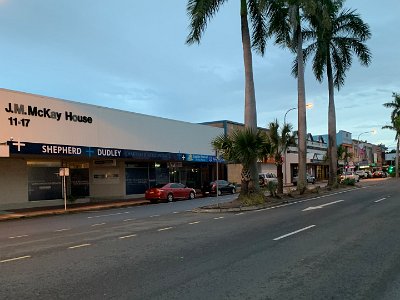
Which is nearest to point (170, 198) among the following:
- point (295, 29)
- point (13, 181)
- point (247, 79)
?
point (13, 181)

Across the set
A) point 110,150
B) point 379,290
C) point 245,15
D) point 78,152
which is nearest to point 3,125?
point 78,152

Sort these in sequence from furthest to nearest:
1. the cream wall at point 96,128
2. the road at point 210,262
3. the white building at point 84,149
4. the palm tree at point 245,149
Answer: the white building at point 84,149
the cream wall at point 96,128
the palm tree at point 245,149
the road at point 210,262

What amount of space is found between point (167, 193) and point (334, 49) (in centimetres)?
1968

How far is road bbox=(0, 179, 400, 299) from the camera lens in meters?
6.90

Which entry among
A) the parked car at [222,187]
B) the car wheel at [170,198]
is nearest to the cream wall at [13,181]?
the car wheel at [170,198]

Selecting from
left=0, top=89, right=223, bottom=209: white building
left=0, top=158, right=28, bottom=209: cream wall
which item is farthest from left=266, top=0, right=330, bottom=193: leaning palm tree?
left=0, top=158, right=28, bottom=209: cream wall

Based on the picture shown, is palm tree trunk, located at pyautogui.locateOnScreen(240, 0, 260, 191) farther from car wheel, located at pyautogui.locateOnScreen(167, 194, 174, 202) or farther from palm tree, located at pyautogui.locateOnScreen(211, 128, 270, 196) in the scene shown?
car wheel, located at pyautogui.locateOnScreen(167, 194, 174, 202)

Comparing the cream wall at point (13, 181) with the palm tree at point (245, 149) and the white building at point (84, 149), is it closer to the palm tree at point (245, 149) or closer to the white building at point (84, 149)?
the white building at point (84, 149)

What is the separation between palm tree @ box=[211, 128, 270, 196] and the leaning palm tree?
24.7 ft

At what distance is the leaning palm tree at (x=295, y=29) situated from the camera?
2839 cm

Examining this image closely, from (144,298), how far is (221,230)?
7728 millimetres

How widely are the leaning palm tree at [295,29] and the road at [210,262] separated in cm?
1669

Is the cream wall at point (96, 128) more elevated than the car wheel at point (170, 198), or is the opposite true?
the cream wall at point (96, 128)

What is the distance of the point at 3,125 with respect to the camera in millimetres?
24344
